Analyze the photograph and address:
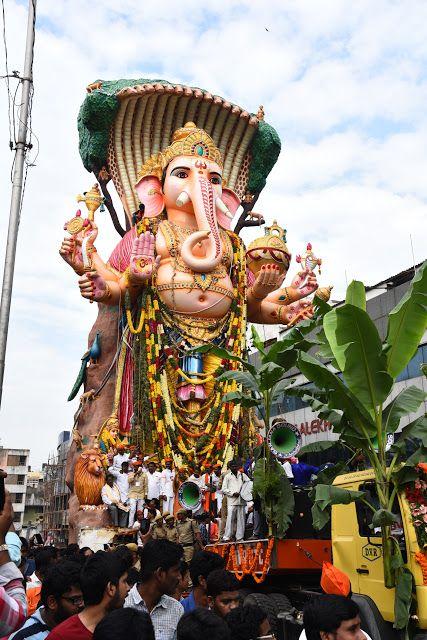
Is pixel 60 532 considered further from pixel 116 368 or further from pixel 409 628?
pixel 409 628

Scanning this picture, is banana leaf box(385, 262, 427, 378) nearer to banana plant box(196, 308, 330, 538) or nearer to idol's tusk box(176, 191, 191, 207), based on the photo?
banana plant box(196, 308, 330, 538)

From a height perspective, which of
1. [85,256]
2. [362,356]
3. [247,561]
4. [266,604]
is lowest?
[266,604]

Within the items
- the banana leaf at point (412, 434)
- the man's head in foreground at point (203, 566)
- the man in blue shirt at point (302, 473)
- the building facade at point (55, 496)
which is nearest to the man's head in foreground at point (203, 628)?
the man's head in foreground at point (203, 566)

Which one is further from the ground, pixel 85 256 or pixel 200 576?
pixel 85 256

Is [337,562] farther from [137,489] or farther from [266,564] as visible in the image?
[137,489]

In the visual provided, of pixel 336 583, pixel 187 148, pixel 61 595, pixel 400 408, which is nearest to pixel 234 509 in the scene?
pixel 400 408

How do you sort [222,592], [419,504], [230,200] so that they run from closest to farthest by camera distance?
[222,592] < [419,504] < [230,200]

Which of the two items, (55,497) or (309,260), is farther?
(55,497)

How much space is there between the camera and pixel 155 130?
19500 millimetres

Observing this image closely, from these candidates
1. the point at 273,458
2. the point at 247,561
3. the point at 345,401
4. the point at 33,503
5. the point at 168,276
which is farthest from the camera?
the point at 33,503

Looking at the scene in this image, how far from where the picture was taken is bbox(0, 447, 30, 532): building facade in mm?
56219

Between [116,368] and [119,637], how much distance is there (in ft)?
51.4

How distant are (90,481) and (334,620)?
478 inches

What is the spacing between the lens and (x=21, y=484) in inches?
2267
